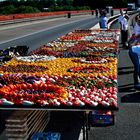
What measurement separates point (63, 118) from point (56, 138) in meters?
2.20

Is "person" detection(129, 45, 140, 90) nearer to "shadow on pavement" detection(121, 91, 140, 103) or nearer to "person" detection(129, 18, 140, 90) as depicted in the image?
"person" detection(129, 18, 140, 90)

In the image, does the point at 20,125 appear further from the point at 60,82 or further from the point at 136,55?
the point at 136,55

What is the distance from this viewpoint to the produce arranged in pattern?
23.5ft

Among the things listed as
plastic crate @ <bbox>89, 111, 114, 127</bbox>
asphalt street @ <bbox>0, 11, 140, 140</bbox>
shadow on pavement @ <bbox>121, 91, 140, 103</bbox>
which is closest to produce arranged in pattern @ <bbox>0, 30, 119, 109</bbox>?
plastic crate @ <bbox>89, 111, 114, 127</bbox>

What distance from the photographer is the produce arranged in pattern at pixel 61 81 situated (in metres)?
7.15

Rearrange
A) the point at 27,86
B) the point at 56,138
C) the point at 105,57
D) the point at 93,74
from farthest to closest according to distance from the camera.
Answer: the point at 105,57 → the point at 93,74 → the point at 27,86 → the point at 56,138

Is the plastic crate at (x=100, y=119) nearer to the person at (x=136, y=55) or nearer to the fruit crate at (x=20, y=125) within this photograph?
the fruit crate at (x=20, y=125)

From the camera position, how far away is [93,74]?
9.43 meters

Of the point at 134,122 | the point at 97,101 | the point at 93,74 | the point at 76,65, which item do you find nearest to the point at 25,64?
the point at 76,65

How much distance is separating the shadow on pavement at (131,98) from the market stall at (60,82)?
1.02 meters

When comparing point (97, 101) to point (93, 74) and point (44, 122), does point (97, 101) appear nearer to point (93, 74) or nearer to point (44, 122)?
point (44, 122)

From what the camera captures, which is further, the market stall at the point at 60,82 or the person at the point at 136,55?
the person at the point at 136,55

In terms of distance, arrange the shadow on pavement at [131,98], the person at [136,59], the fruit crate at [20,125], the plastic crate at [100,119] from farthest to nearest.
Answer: the person at [136,59]
the shadow on pavement at [131,98]
the plastic crate at [100,119]
the fruit crate at [20,125]

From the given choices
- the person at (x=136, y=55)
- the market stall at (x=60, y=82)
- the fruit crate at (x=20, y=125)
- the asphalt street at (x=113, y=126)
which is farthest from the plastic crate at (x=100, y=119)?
the person at (x=136, y=55)
